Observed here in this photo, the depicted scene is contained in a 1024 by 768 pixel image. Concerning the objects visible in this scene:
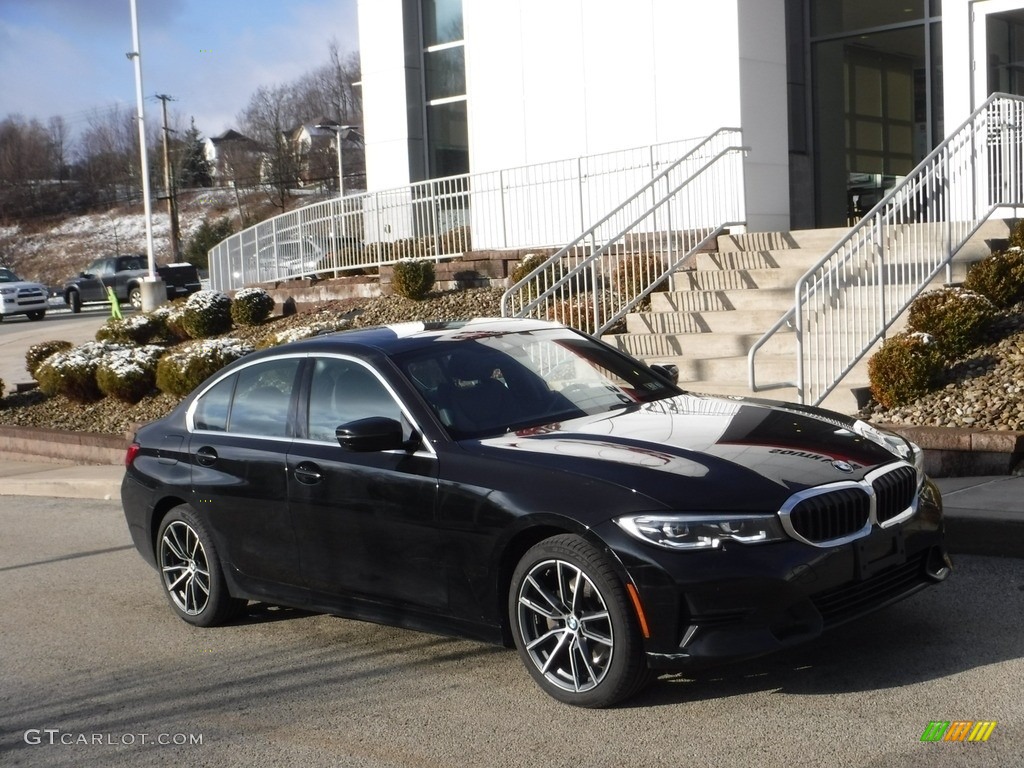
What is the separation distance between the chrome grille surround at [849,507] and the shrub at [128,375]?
525 inches

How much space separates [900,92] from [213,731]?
15597 millimetres

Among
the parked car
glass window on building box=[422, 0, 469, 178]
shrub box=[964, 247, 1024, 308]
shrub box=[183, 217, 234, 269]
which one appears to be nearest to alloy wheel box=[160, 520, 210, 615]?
shrub box=[964, 247, 1024, 308]

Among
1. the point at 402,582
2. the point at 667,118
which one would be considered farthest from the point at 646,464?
the point at 667,118

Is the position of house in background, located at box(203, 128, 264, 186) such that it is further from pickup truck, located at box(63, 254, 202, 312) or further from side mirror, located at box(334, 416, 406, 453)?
side mirror, located at box(334, 416, 406, 453)

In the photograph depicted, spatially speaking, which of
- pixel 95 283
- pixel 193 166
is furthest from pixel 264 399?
pixel 193 166

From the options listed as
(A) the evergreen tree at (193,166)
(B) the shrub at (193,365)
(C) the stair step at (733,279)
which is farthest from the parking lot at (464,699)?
→ (A) the evergreen tree at (193,166)

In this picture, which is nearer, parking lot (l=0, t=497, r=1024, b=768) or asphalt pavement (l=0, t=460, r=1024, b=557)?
parking lot (l=0, t=497, r=1024, b=768)

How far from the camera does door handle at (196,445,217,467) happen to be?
6.85 meters

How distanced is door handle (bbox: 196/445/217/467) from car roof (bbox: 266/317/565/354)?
25.3 inches

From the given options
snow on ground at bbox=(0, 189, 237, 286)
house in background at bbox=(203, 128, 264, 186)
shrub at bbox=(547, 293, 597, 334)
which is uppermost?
house in background at bbox=(203, 128, 264, 186)

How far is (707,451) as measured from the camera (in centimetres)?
529

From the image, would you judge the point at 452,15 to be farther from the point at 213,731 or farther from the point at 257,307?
the point at 213,731

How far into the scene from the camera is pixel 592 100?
17.9 m

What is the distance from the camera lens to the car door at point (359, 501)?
18.8 ft
